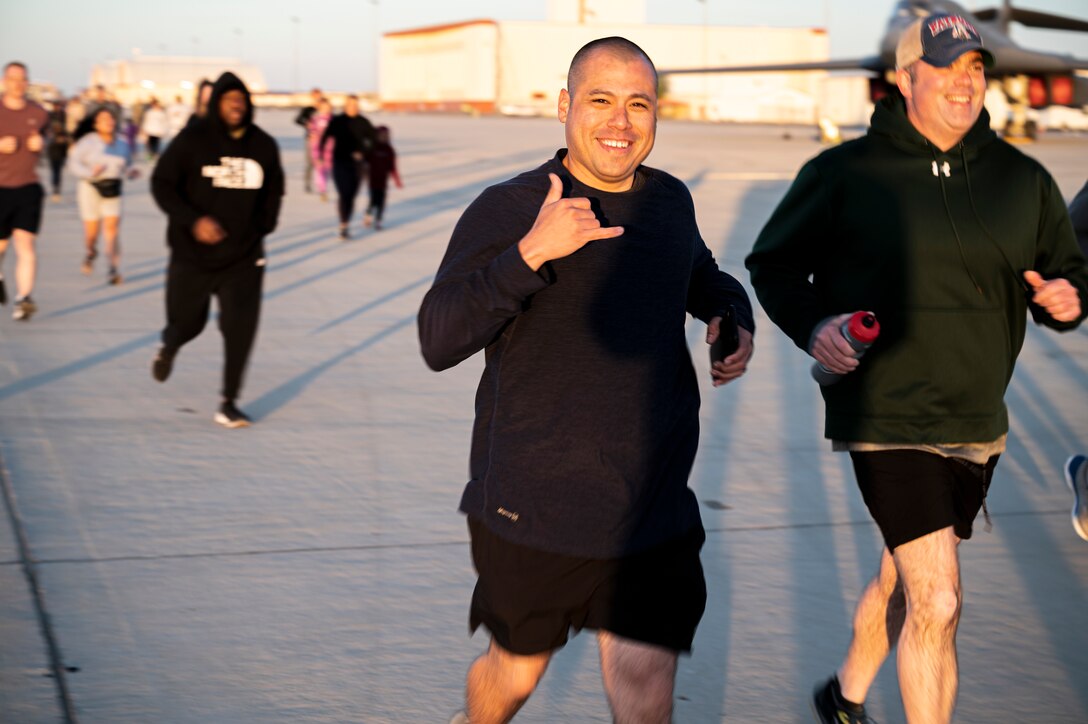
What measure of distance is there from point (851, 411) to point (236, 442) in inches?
164

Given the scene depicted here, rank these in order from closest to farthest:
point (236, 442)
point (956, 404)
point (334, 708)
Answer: point (956, 404) < point (334, 708) < point (236, 442)

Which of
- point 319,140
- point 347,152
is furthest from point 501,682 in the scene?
point 319,140

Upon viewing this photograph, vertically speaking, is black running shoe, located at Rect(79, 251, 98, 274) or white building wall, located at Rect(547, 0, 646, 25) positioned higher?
white building wall, located at Rect(547, 0, 646, 25)

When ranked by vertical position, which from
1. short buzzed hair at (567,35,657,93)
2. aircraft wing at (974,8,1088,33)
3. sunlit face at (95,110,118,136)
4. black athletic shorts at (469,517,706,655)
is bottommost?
black athletic shorts at (469,517,706,655)

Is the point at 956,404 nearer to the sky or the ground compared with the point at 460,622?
nearer to the sky

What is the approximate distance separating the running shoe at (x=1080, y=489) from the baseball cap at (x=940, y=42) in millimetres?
2264

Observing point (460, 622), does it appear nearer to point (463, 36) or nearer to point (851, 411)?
point (851, 411)

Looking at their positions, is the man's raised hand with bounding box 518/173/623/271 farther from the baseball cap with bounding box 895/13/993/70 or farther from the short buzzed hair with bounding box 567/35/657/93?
the baseball cap with bounding box 895/13/993/70

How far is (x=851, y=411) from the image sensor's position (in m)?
3.41

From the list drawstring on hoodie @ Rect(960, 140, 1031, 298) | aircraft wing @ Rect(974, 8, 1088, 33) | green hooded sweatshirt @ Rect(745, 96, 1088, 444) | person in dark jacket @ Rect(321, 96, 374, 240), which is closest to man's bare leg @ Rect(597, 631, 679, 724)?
green hooded sweatshirt @ Rect(745, 96, 1088, 444)

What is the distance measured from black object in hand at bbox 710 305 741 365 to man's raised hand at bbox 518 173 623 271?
579 mm

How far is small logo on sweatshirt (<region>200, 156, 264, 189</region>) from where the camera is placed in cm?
717

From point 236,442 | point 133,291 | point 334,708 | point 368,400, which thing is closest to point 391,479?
point 236,442

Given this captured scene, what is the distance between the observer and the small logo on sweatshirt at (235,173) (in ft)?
23.5
